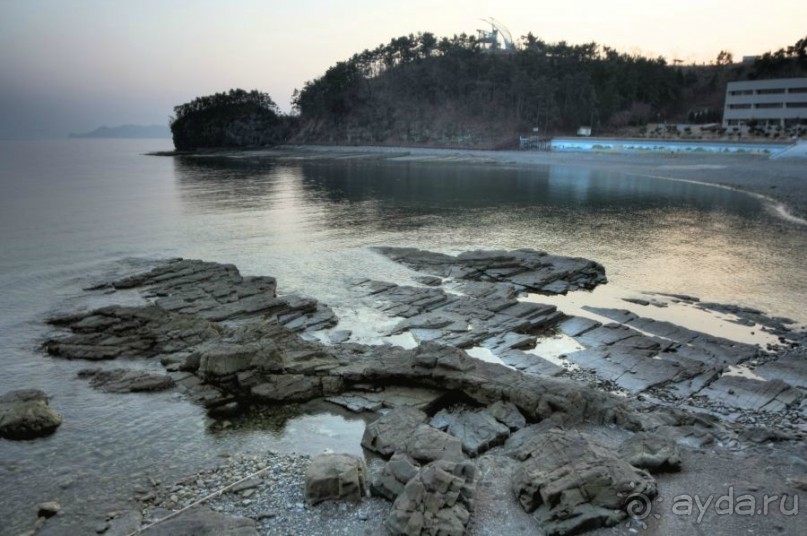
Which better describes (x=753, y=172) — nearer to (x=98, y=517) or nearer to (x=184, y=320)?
(x=184, y=320)

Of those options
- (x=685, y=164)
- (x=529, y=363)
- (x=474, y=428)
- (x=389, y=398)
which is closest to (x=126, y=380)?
(x=389, y=398)

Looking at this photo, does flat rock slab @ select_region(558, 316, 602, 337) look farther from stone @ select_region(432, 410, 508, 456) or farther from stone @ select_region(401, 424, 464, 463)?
stone @ select_region(401, 424, 464, 463)

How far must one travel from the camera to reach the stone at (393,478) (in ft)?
32.9

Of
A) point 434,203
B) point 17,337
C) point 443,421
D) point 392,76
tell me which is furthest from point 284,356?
point 392,76

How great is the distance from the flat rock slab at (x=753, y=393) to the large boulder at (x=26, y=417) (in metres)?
17.0

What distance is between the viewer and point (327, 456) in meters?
10.8

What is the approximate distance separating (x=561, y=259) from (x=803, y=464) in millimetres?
19363

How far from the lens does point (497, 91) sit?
496 feet

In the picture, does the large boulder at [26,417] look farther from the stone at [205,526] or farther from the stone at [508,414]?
the stone at [508,414]

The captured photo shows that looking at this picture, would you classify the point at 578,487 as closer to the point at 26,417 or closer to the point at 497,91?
the point at 26,417

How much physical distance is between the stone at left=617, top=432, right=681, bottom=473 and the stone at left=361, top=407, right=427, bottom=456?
4597mm

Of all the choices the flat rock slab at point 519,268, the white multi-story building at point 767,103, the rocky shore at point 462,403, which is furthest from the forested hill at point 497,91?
the rocky shore at point 462,403

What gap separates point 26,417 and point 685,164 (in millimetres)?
92892

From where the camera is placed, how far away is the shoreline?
180 ft
